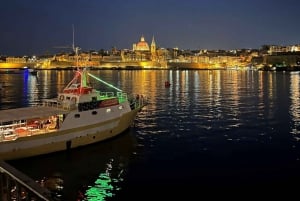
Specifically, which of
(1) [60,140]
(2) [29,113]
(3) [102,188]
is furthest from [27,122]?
(3) [102,188]

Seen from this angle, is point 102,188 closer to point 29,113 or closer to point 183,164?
point 183,164

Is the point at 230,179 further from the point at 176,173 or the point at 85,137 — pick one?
the point at 85,137

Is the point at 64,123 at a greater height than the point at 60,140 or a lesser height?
greater

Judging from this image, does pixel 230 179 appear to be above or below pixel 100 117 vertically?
below

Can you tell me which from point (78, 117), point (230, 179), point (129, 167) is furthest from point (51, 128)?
point (230, 179)

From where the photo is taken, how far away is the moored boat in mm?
23359

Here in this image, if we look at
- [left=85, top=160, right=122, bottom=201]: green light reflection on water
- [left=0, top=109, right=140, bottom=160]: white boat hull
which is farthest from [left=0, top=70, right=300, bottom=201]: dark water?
[left=0, top=109, right=140, bottom=160]: white boat hull

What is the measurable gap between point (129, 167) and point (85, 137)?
5.35 m

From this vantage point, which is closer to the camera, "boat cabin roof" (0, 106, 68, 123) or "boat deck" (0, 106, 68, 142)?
"boat deck" (0, 106, 68, 142)

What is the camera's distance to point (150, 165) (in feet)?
74.1

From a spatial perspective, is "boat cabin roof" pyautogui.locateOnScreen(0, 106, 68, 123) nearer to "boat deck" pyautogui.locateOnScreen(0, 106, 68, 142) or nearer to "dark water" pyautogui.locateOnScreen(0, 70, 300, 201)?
"boat deck" pyautogui.locateOnScreen(0, 106, 68, 142)

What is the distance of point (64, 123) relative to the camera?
2525cm

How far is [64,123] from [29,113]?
92.5 inches

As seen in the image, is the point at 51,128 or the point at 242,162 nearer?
the point at 242,162
